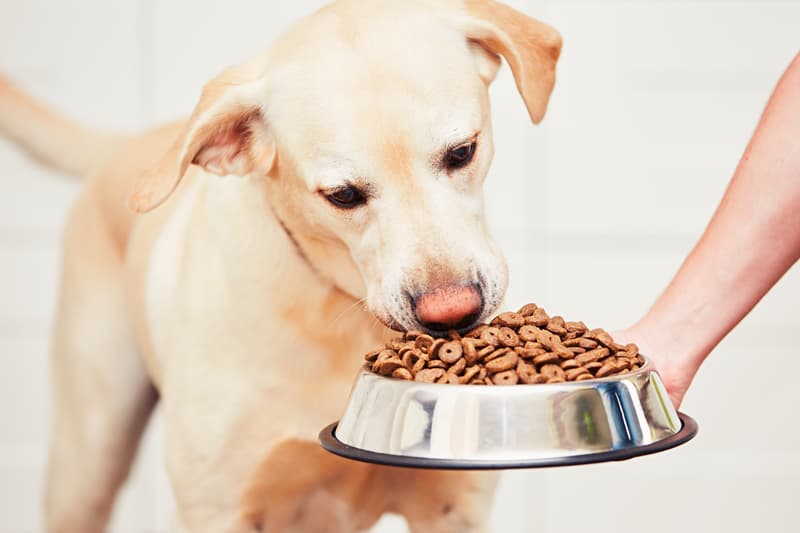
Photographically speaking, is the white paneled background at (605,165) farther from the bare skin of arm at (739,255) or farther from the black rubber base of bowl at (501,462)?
the black rubber base of bowl at (501,462)

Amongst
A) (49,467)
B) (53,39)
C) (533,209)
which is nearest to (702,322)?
(49,467)

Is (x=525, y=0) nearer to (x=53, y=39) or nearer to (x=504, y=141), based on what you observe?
(x=504, y=141)

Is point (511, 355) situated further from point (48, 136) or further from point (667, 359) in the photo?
point (48, 136)

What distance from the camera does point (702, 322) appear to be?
139 cm

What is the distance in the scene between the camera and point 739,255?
1.37 metres

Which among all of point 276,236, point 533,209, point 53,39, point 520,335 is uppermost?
point 53,39

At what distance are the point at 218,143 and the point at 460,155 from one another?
0.38 meters

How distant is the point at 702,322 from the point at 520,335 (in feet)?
1.10

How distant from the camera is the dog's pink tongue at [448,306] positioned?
1265 millimetres

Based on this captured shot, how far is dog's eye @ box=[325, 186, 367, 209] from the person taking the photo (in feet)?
4.62

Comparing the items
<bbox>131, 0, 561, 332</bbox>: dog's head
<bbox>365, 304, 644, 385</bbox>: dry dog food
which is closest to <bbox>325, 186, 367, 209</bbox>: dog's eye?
<bbox>131, 0, 561, 332</bbox>: dog's head

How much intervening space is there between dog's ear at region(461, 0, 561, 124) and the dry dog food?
0.44 meters

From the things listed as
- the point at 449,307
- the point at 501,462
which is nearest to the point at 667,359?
the point at 449,307

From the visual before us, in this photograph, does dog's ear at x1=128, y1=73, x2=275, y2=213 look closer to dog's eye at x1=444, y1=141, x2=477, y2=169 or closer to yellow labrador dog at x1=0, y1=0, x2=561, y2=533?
yellow labrador dog at x1=0, y1=0, x2=561, y2=533
